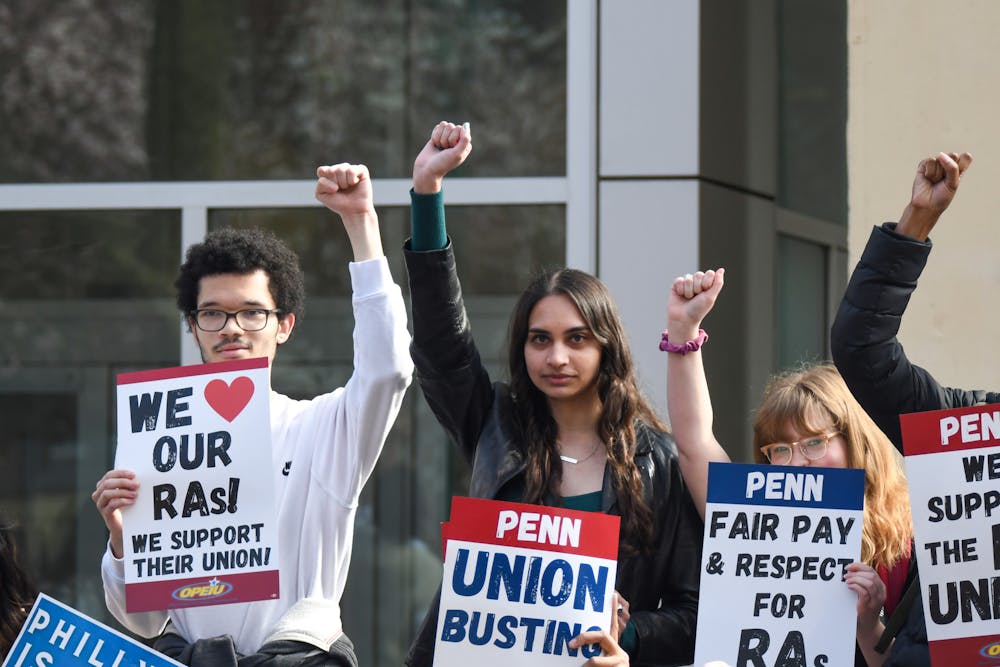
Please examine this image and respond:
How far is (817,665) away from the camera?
3439mm

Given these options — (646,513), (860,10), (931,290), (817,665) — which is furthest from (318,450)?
(860,10)

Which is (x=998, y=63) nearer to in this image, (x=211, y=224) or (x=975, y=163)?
(x=975, y=163)

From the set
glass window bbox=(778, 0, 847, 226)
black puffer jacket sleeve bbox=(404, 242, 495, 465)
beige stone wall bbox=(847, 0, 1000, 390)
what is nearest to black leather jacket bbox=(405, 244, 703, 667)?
black puffer jacket sleeve bbox=(404, 242, 495, 465)

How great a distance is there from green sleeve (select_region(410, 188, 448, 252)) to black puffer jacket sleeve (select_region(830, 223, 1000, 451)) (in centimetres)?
101

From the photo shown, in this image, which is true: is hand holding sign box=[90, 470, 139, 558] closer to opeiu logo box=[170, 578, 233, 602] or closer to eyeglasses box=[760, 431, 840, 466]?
opeiu logo box=[170, 578, 233, 602]

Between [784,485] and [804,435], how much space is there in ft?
0.91

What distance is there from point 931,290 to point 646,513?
220 centimetres

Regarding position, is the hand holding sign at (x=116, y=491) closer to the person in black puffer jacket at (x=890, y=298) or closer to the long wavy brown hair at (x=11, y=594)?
the long wavy brown hair at (x=11, y=594)

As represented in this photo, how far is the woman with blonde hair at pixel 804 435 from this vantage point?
148 inches

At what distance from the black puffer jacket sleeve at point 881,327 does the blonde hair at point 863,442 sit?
0.17 metres

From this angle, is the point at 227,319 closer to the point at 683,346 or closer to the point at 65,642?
the point at 65,642

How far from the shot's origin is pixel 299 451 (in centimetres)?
379

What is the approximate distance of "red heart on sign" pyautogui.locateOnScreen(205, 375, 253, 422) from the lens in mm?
3641

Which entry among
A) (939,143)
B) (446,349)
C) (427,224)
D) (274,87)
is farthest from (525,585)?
(274,87)
